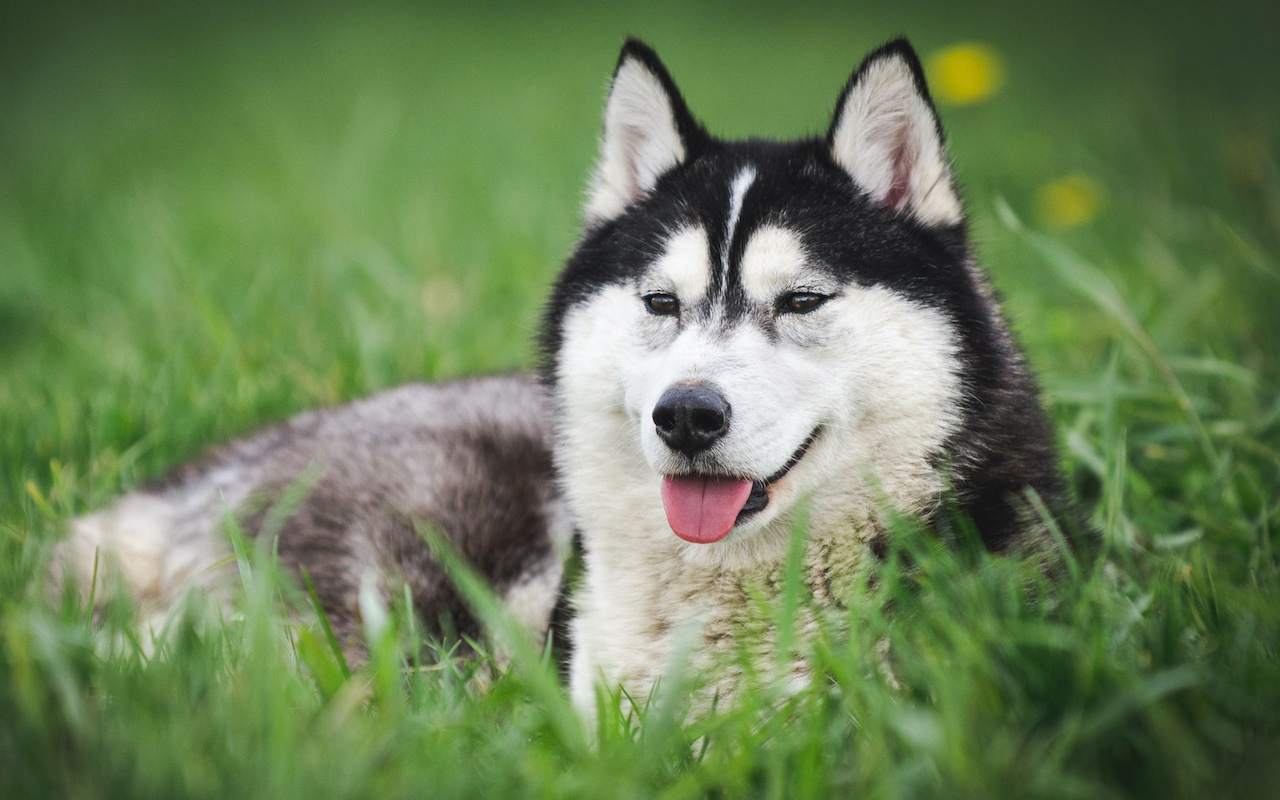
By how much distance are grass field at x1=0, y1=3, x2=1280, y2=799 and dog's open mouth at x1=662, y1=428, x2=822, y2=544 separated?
34cm

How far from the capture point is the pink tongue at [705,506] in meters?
2.25

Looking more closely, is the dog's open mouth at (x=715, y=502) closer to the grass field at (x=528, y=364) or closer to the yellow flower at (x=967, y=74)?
the grass field at (x=528, y=364)

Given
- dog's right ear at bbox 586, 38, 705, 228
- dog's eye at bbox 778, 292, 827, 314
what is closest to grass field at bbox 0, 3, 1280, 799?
dog's eye at bbox 778, 292, 827, 314

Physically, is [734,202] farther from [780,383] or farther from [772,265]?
[780,383]

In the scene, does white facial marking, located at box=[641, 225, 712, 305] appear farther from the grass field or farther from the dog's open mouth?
the grass field

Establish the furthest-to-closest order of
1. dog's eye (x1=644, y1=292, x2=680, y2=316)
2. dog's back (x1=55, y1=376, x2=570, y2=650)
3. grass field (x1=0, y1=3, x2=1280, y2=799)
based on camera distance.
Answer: dog's back (x1=55, y1=376, x2=570, y2=650) < dog's eye (x1=644, y1=292, x2=680, y2=316) < grass field (x1=0, y1=3, x2=1280, y2=799)

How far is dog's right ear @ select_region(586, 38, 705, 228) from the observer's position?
103 inches

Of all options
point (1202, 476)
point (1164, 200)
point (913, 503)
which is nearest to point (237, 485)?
point (913, 503)

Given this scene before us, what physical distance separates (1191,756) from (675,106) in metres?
1.97

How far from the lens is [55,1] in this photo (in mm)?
15266

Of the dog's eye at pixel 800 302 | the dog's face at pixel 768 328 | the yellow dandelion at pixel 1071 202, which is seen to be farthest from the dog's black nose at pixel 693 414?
the yellow dandelion at pixel 1071 202

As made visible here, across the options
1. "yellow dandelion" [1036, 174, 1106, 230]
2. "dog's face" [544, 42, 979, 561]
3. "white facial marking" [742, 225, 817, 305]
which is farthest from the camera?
"yellow dandelion" [1036, 174, 1106, 230]

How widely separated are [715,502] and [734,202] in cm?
79

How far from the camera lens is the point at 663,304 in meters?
2.47
